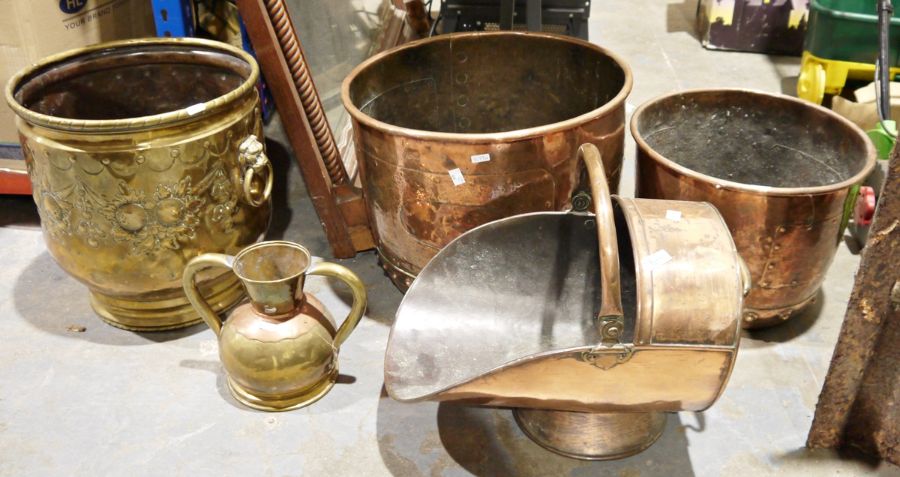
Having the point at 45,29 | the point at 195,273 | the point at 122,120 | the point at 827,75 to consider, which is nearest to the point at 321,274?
the point at 195,273

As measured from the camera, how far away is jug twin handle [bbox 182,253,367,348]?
188cm

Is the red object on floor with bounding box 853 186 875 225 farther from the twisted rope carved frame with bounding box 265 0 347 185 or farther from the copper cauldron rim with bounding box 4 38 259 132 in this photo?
the copper cauldron rim with bounding box 4 38 259 132

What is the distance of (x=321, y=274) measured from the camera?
190 centimetres

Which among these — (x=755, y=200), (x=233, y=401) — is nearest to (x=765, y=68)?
(x=755, y=200)

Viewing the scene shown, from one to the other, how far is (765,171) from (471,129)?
95 centimetres

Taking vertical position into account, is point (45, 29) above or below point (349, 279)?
above

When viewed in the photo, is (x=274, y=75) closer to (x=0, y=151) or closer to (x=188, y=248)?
(x=188, y=248)

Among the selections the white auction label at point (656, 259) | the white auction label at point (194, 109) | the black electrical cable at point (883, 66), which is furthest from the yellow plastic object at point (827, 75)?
the white auction label at point (194, 109)

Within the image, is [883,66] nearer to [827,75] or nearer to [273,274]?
[827,75]

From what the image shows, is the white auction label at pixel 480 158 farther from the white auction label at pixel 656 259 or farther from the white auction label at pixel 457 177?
the white auction label at pixel 656 259

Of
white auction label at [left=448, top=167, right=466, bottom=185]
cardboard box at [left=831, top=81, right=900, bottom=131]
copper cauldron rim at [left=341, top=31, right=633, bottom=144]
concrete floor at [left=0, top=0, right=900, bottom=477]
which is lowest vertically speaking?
concrete floor at [left=0, top=0, right=900, bottom=477]

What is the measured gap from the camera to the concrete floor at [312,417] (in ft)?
6.00

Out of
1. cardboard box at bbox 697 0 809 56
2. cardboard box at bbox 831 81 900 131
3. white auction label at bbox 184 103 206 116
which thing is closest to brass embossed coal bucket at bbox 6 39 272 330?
white auction label at bbox 184 103 206 116

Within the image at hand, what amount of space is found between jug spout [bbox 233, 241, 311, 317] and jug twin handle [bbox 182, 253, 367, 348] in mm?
36
